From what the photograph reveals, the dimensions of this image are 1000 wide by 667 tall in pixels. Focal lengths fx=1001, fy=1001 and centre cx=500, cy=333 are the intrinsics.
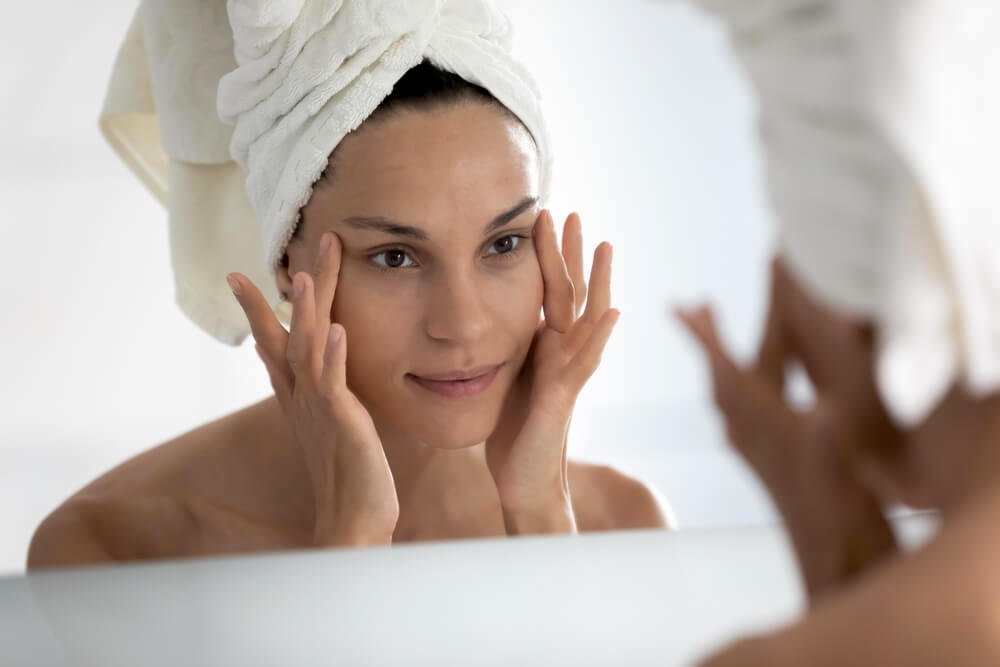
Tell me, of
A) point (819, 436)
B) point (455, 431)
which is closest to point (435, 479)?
point (455, 431)

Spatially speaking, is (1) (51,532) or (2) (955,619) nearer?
(2) (955,619)

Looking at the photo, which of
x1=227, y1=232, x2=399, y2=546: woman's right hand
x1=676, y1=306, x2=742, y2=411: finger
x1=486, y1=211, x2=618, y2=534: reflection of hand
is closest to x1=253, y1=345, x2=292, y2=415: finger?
x1=227, y1=232, x2=399, y2=546: woman's right hand

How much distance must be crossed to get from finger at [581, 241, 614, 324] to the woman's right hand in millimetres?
130

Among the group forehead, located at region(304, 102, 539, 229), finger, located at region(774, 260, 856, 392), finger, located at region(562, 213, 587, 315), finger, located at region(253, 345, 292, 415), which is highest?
forehead, located at region(304, 102, 539, 229)

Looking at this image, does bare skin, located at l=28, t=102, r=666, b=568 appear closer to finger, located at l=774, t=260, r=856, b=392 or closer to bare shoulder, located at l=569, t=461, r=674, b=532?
bare shoulder, located at l=569, t=461, r=674, b=532

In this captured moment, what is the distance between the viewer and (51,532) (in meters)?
0.54

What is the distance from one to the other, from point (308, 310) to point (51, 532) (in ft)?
0.62

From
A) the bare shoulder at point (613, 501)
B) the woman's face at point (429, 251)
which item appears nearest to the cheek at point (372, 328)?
the woman's face at point (429, 251)

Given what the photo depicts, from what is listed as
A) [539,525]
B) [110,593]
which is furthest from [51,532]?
[539,525]

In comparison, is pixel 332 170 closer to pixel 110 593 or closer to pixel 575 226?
pixel 575 226

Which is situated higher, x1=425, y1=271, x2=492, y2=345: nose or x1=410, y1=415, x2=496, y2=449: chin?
x1=425, y1=271, x2=492, y2=345: nose

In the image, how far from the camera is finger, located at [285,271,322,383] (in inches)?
20.0

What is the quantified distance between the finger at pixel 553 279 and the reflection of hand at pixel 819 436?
0.15 metres

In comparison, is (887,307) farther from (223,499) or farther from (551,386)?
(223,499)
